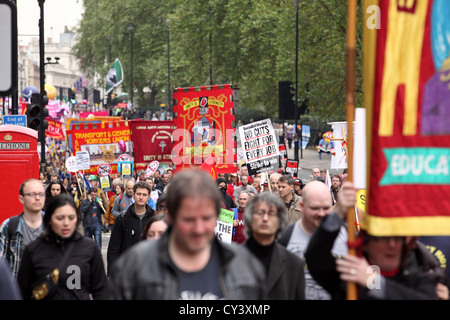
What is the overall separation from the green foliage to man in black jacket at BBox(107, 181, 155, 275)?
20.5 meters

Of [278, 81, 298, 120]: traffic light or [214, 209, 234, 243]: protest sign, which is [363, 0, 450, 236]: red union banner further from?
[278, 81, 298, 120]: traffic light

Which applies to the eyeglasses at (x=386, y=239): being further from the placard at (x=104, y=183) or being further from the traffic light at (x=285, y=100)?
the traffic light at (x=285, y=100)

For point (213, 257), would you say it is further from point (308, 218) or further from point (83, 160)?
point (83, 160)

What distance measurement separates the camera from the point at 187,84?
5506cm

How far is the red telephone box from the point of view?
12.2 meters

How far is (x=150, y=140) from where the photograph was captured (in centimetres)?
1830

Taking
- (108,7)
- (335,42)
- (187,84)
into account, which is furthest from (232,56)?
(108,7)

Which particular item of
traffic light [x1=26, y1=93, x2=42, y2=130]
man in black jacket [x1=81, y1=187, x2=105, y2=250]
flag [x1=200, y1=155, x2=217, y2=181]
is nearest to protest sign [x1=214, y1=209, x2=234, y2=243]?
flag [x1=200, y1=155, x2=217, y2=181]

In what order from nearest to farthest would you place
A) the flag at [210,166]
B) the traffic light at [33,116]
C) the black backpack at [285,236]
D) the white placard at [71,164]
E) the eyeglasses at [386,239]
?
1. the eyeglasses at [386,239]
2. the black backpack at [285,236]
3. the flag at [210,166]
4. the traffic light at [33,116]
5. the white placard at [71,164]

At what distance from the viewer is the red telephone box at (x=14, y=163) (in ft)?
40.1

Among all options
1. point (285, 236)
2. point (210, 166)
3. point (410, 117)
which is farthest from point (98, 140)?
point (410, 117)

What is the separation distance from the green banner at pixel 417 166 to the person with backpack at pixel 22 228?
10.7 feet

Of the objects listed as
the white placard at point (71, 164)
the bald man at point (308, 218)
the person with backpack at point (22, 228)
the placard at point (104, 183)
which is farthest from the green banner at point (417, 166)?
the placard at point (104, 183)
